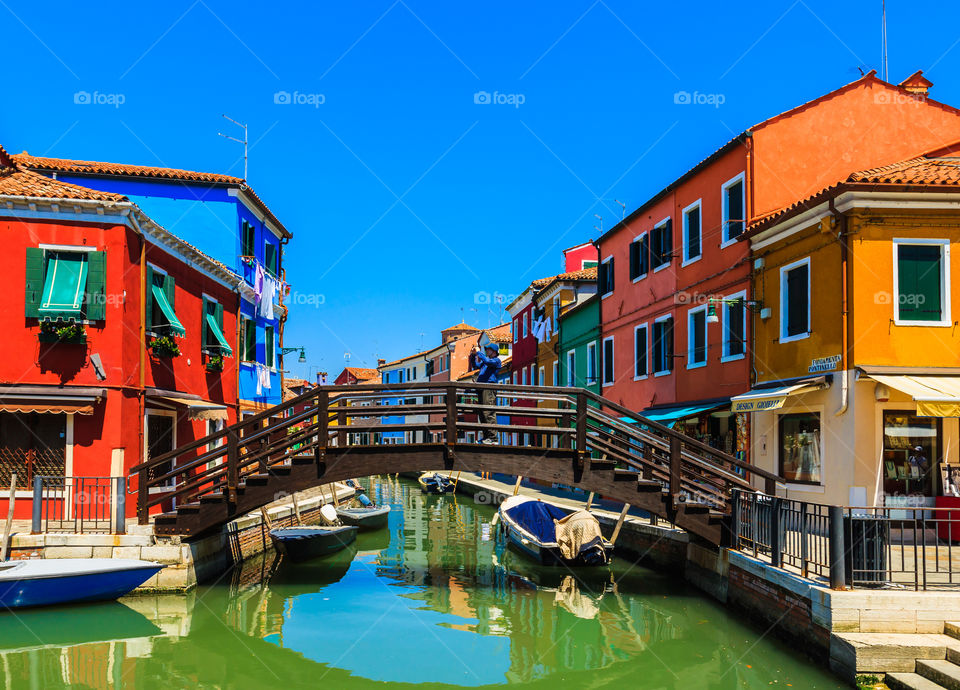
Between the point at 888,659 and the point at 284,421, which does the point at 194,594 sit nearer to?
the point at 284,421

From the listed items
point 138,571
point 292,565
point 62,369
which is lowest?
point 292,565

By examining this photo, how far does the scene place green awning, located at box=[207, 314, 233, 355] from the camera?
67.3 ft

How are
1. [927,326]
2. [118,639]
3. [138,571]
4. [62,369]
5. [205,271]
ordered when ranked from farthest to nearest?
[205,271]
[62,369]
[927,326]
[138,571]
[118,639]

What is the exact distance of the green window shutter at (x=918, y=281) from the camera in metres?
13.9

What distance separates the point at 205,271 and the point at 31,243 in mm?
5412

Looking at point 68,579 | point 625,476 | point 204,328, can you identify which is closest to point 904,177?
point 625,476

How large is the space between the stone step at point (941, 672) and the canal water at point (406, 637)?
0.98 metres

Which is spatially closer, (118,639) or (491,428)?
(118,639)

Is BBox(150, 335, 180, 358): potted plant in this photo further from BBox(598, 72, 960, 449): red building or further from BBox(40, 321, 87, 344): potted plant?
BBox(598, 72, 960, 449): red building

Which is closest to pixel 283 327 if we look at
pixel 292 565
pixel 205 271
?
pixel 205 271

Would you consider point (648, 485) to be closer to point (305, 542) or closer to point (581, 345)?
point (305, 542)

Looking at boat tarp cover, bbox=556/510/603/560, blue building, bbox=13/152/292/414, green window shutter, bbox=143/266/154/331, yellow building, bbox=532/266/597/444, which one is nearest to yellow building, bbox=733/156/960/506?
boat tarp cover, bbox=556/510/603/560

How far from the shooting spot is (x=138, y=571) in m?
12.9

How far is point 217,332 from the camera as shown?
68.0 feet
